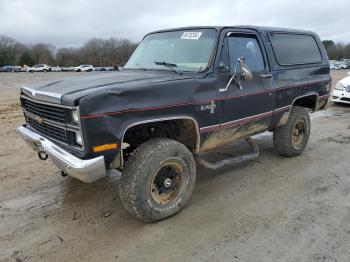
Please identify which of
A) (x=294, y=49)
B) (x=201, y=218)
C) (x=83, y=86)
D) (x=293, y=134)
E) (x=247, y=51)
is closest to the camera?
(x=83, y=86)

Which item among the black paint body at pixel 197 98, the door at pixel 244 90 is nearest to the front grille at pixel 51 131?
the black paint body at pixel 197 98

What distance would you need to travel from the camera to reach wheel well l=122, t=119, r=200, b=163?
13.5 ft

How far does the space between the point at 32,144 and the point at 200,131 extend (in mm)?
1972

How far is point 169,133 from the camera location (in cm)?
436

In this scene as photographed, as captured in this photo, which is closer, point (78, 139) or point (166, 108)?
point (78, 139)

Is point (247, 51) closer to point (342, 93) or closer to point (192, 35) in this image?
point (192, 35)

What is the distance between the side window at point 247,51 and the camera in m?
4.62

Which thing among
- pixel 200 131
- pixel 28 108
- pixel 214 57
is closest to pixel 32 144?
pixel 28 108

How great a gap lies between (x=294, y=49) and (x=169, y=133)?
2902mm

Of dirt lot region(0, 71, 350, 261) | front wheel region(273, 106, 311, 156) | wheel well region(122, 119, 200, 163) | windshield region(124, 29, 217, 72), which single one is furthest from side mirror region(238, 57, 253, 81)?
front wheel region(273, 106, 311, 156)

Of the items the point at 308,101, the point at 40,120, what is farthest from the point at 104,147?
the point at 308,101

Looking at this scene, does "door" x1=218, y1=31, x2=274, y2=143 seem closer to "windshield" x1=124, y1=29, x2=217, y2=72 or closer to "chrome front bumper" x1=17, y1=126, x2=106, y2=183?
"windshield" x1=124, y1=29, x2=217, y2=72

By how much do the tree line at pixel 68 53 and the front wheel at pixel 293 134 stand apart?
85.5 metres

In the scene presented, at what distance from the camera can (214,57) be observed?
170 inches
